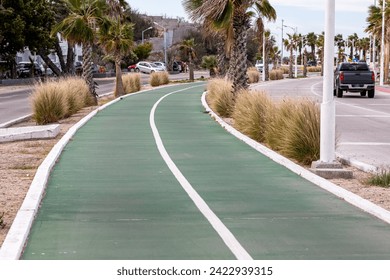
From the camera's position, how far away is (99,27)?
39.7 meters

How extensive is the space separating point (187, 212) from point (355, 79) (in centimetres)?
3617

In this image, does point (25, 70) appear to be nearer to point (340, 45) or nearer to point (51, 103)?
point (51, 103)

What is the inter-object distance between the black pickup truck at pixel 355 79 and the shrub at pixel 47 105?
21.1 metres

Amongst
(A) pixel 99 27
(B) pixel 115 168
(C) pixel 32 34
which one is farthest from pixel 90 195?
(C) pixel 32 34

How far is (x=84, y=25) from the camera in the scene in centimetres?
3778

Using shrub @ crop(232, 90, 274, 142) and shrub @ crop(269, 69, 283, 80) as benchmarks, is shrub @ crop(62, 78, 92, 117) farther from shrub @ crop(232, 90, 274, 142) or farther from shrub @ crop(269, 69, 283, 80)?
shrub @ crop(269, 69, 283, 80)

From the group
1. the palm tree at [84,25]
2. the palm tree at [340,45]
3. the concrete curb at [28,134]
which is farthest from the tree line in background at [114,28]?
the palm tree at [340,45]

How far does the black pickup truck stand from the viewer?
146ft

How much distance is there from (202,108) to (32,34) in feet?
136

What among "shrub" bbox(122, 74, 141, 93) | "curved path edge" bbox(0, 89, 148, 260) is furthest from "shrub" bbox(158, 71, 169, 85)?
"curved path edge" bbox(0, 89, 148, 260)

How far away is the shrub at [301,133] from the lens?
1488cm

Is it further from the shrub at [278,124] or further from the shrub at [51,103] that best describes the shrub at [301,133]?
the shrub at [51,103]

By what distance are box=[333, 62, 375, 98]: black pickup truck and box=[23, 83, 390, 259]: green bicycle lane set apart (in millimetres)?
28624

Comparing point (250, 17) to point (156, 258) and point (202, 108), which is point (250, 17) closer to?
point (202, 108)
